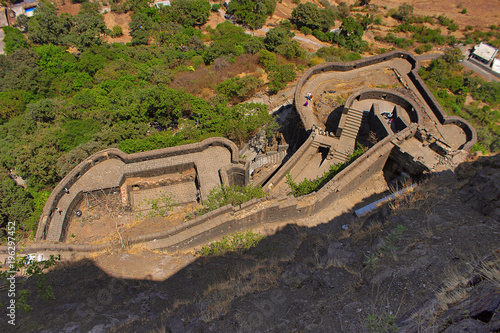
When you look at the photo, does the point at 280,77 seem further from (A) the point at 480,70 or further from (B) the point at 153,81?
(A) the point at 480,70

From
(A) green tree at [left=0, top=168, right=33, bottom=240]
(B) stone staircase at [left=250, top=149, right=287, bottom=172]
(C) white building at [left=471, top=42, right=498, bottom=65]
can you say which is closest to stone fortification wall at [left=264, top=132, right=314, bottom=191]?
(B) stone staircase at [left=250, top=149, right=287, bottom=172]

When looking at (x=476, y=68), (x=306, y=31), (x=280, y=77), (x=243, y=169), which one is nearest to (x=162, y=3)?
(x=306, y=31)

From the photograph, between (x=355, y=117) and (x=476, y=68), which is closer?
(x=355, y=117)

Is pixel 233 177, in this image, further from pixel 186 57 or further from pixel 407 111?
pixel 186 57

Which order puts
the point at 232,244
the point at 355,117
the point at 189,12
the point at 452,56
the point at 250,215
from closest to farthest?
the point at 232,244 < the point at 250,215 < the point at 355,117 < the point at 452,56 < the point at 189,12

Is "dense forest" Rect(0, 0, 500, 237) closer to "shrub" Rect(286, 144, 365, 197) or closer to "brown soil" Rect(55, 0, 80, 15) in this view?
"brown soil" Rect(55, 0, 80, 15)

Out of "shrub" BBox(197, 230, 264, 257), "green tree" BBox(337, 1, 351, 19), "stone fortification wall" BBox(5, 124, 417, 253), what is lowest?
"shrub" BBox(197, 230, 264, 257)
